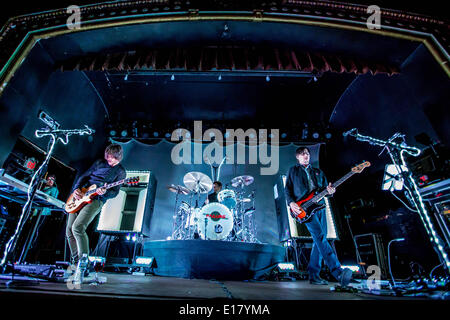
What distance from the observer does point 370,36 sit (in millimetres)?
3455

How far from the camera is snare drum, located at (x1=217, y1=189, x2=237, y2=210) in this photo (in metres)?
5.88

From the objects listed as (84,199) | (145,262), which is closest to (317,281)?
(84,199)

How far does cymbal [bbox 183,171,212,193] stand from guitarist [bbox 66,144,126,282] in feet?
11.0

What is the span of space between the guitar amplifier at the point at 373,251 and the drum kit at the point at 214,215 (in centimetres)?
271

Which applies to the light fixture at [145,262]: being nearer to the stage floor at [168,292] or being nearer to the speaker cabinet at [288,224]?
the stage floor at [168,292]

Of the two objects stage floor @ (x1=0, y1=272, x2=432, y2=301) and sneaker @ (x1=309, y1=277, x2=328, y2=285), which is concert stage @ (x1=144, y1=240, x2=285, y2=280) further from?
stage floor @ (x1=0, y1=272, x2=432, y2=301)

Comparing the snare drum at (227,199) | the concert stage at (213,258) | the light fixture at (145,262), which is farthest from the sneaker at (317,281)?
the light fixture at (145,262)

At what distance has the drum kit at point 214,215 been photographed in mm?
5305

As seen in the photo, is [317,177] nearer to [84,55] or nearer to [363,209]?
[363,209]

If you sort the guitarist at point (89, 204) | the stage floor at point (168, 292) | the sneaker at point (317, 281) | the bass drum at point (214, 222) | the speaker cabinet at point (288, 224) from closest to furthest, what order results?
1. the stage floor at point (168, 292)
2. the guitarist at point (89, 204)
3. the sneaker at point (317, 281)
4. the bass drum at point (214, 222)
5. the speaker cabinet at point (288, 224)

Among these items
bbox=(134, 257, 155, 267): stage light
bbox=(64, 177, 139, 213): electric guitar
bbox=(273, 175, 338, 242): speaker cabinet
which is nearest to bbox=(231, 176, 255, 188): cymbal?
bbox=(273, 175, 338, 242): speaker cabinet

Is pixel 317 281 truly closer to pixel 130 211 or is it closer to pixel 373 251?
pixel 373 251

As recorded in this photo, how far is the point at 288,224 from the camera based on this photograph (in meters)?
5.88

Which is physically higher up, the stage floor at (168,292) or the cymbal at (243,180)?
the cymbal at (243,180)
